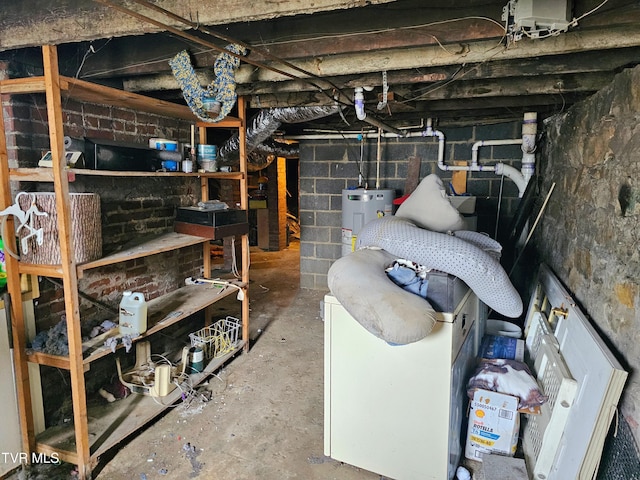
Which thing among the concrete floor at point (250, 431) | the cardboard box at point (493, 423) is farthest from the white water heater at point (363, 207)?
the cardboard box at point (493, 423)

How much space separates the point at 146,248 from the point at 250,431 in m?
1.24

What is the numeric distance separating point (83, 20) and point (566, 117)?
309 cm

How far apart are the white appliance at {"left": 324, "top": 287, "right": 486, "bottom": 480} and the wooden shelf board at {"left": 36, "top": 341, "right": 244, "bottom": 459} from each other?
1.07 meters

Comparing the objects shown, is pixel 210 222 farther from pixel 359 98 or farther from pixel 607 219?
pixel 607 219

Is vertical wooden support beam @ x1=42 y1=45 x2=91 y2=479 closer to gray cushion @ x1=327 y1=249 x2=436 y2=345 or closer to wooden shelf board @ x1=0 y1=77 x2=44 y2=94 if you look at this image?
wooden shelf board @ x1=0 y1=77 x2=44 y2=94

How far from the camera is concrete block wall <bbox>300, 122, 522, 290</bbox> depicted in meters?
4.22

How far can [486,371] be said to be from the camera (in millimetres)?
2148

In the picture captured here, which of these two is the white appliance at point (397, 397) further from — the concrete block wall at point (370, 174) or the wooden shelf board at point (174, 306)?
the concrete block wall at point (370, 174)

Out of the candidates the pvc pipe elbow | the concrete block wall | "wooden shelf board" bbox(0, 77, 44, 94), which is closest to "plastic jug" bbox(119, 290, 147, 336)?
"wooden shelf board" bbox(0, 77, 44, 94)

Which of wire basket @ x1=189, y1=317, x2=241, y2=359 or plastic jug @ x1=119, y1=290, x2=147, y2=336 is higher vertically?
plastic jug @ x1=119, y1=290, x2=147, y2=336

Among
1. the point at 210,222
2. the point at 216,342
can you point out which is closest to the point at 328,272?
the point at 210,222

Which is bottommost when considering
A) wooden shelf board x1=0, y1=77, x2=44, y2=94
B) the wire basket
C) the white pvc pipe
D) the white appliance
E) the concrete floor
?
the concrete floor

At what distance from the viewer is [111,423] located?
2264 mm

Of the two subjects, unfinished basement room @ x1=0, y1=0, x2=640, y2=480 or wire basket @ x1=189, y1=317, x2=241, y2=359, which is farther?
wire basket @ x1=189, y1=317, x2=241, y2=359
